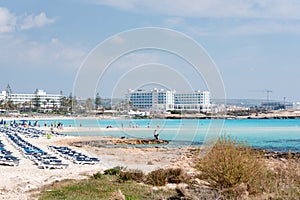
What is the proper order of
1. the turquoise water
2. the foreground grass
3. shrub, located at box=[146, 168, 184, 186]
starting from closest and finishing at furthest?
the foreground grass < shrub, located at box=[146, 168, 184, 186] < the turquoise water

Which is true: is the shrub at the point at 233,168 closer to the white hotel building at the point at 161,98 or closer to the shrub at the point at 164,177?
the shrub at the point at 164,177

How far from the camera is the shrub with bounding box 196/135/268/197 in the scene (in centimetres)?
971

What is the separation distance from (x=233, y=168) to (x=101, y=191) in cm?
299

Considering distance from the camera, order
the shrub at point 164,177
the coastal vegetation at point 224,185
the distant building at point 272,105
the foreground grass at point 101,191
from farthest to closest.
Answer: the distant building at point 272,105
the shrub at point 164,177
the foreground grass at point 101,191
the coastal vegetation at point 224,185

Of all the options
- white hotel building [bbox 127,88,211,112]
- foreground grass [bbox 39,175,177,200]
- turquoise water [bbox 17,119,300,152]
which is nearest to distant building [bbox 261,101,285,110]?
turquoise water [bbox 17,119,300,152]

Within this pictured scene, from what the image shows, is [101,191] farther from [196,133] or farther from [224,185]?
[196,133]

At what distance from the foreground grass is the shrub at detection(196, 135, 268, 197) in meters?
1.03

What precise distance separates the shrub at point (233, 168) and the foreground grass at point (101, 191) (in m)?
1.03

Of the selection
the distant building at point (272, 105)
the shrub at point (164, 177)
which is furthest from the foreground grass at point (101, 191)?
the distant building at point (272, 105)

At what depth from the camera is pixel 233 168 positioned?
982 centimetres

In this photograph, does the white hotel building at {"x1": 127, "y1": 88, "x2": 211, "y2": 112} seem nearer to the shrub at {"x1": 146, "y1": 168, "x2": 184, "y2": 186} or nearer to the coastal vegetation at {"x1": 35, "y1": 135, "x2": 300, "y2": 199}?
the shrub at {"x1": 146, "y1": 168, "x2": 184, "y2": 186}

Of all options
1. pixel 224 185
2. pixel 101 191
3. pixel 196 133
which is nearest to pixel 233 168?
pixel 224 185

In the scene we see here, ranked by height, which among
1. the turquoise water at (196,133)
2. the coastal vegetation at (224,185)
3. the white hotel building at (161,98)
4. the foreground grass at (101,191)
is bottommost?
the turquoise water at (196,133)

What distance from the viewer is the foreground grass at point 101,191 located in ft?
31.5
